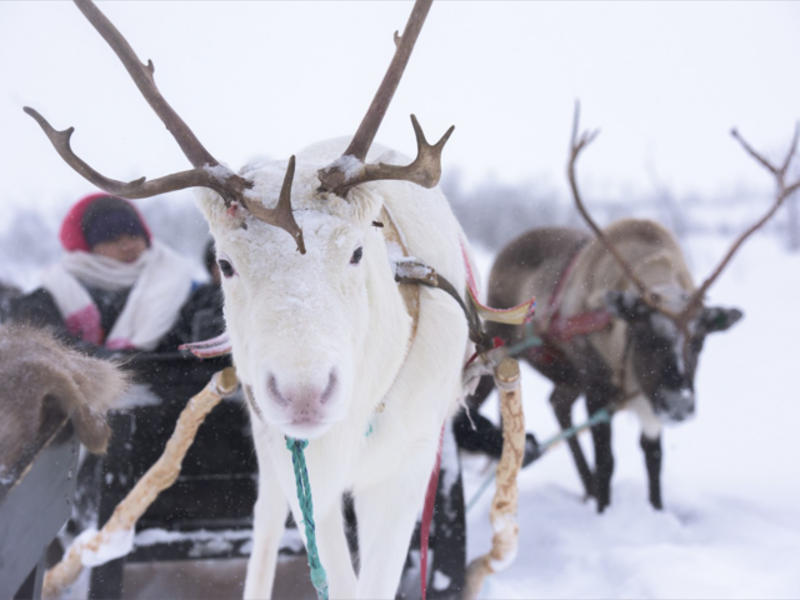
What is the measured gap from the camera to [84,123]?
3.42 metres

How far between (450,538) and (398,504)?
2.22 feet

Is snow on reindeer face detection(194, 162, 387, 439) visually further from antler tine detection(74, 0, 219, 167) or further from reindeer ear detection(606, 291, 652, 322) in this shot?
reindeer ear detection(606, 291, 652, 322)

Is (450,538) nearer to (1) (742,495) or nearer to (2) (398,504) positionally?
(2) (398,504)

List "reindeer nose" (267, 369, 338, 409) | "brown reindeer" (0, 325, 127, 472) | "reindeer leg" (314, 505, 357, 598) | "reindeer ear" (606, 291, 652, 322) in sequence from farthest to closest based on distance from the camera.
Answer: "reindeer ear" (606, 291, 652, 322), "reindeer leg" (314, 505, 357, 598), "brown reindeer" (0, 325, 127, 472), "reindeer nose" (267, 369, 338, 409)

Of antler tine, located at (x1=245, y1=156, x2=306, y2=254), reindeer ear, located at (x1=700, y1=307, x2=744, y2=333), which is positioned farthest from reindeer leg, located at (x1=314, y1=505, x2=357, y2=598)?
reindeer ear, located at (x1=700, y1=307, x2=744, y2=333)

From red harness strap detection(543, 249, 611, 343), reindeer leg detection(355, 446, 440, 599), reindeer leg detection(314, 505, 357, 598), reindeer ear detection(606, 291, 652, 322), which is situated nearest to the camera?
reindeer leg detection(355, 446, 440, 599)

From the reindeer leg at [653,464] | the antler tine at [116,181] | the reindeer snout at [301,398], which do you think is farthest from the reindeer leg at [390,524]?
the reindeer leg at [653,464]

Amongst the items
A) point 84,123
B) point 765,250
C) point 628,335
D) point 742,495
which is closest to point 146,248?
point 84,123

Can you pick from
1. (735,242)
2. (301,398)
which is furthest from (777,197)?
(301,398)

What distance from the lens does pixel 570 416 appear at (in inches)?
200

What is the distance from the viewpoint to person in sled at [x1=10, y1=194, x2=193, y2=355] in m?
3.07

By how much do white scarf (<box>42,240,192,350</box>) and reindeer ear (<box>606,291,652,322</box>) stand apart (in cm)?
249

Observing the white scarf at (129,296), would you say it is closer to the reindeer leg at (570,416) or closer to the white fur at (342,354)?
the white fur at (342,354)

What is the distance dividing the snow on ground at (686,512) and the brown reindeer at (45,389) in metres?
2.08
